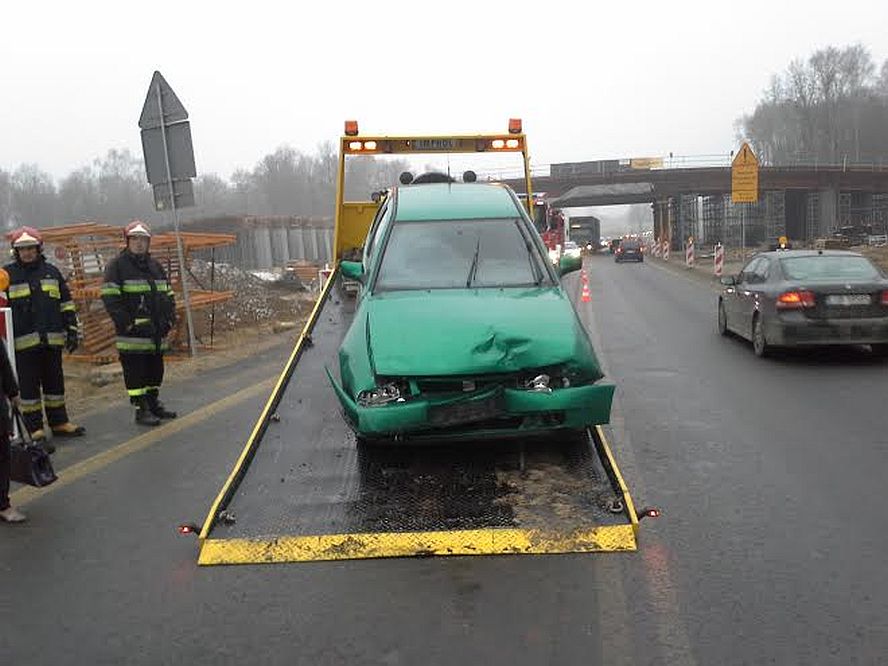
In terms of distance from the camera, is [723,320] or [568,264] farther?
[723,320]

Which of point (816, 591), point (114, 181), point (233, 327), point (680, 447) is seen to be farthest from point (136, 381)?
point (114, 181)

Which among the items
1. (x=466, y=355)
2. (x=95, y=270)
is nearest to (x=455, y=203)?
(x=466, y=355)

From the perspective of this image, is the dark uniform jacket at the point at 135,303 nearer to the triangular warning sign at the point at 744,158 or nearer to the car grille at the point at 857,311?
the car grille at the point at 857,311

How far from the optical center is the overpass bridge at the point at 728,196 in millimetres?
61469

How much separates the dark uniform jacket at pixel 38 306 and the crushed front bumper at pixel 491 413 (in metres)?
3.39

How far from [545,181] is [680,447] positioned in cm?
5866

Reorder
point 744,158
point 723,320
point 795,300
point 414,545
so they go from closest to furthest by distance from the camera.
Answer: point 414,545, point 795,300, point 723,320, point 744,158

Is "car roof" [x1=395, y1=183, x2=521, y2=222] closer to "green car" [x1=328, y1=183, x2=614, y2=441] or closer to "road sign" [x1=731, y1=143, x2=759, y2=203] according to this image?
"green car" [x1=328, y1=183, x2=614, y2=441]

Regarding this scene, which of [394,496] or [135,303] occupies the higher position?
[135,303]

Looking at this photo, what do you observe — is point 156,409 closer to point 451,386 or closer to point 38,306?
point 38,306

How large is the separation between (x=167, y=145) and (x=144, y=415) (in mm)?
5010

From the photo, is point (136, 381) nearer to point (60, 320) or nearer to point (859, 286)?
point (60, 320)

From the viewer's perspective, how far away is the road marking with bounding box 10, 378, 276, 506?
537 centimetres

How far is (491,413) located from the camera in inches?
175
